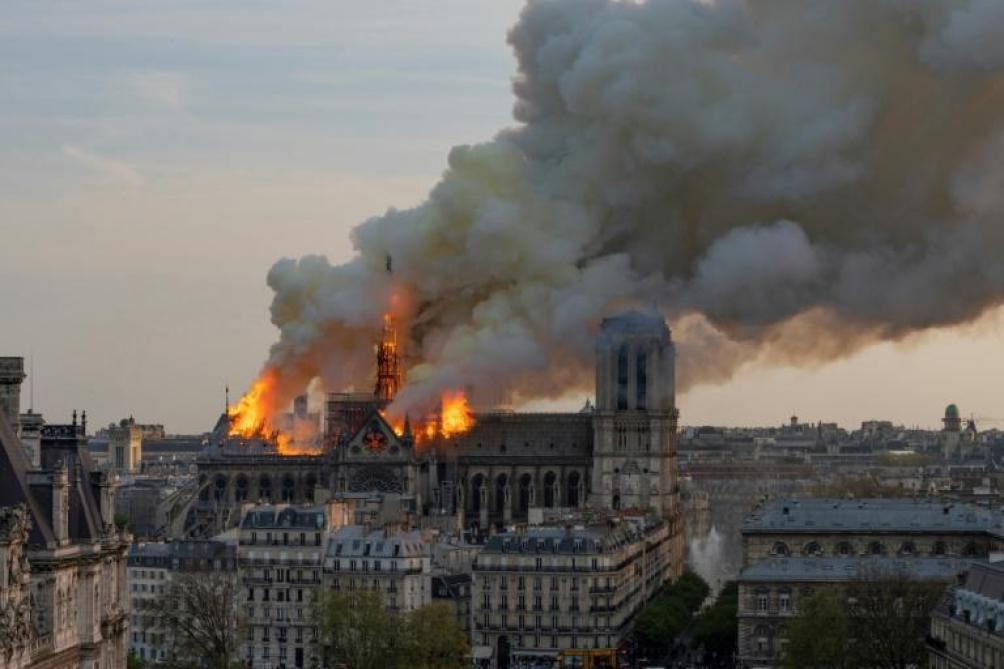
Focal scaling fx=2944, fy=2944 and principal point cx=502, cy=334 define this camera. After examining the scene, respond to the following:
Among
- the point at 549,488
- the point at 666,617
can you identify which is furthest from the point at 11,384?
the point at 549,488

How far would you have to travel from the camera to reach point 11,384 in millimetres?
59875

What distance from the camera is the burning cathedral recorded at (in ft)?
442

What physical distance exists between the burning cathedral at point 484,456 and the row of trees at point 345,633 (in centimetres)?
4139

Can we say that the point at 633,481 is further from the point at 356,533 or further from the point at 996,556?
the point at 996,556

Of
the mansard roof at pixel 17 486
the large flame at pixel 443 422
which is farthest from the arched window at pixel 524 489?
the mansard roof at pixel 17 486

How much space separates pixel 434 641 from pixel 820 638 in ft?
39.2

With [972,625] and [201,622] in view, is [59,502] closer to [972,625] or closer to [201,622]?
[972,625]

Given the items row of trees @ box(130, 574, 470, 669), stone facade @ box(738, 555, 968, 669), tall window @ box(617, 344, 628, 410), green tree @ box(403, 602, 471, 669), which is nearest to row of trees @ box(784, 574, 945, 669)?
stone facade @ box(738, 555, 968, 669)

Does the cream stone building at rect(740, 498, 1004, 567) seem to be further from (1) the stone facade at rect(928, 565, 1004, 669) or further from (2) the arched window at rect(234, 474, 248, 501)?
(2) the arched window at rect(234, 474, 248, 501)

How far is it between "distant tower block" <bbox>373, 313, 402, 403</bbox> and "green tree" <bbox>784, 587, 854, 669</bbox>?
5316cm

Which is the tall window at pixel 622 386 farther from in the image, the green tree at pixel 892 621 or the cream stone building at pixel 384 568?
the green tree at pixel 892 621

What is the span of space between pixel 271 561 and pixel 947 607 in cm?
3034

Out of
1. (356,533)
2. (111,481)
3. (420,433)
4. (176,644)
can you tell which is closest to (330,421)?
(420,433)

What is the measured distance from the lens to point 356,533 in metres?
101
